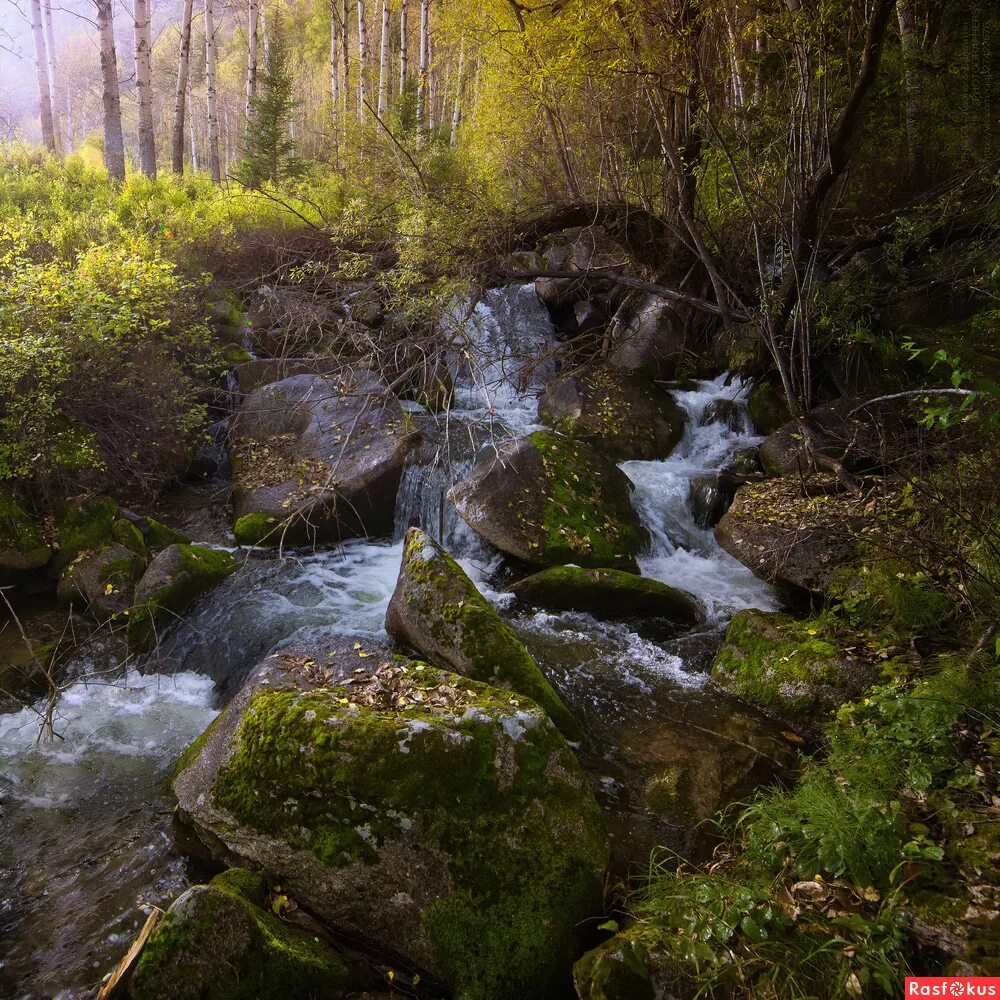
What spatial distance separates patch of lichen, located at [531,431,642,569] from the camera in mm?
7176

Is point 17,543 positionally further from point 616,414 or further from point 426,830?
point 616,414

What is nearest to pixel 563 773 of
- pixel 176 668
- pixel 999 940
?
pixel 999 940

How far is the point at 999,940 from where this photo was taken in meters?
2.52

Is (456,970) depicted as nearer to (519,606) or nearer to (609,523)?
(519,606)

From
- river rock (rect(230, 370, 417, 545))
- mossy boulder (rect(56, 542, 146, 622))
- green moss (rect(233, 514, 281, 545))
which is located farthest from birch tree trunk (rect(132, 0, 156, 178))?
mossy boulder (rect(56, 542, 146, 622))

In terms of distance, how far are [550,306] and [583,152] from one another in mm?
2927

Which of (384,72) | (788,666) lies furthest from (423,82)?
(788,666)

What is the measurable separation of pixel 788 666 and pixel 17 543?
7.64 meters

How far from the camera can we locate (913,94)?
9680mm

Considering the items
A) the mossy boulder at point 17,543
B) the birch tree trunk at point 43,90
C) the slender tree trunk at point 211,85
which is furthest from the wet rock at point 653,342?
the birch tree trunk at point 43,90

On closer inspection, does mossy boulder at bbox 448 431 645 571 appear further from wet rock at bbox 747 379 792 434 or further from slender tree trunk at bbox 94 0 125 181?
slender tree trunk at bbox 94 0 125 181

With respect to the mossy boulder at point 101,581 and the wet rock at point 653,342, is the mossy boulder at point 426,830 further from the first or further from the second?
the wet rock at point 653,342

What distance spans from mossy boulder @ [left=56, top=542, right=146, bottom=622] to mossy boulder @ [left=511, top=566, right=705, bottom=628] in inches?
169

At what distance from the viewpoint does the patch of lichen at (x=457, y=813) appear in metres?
2.97
